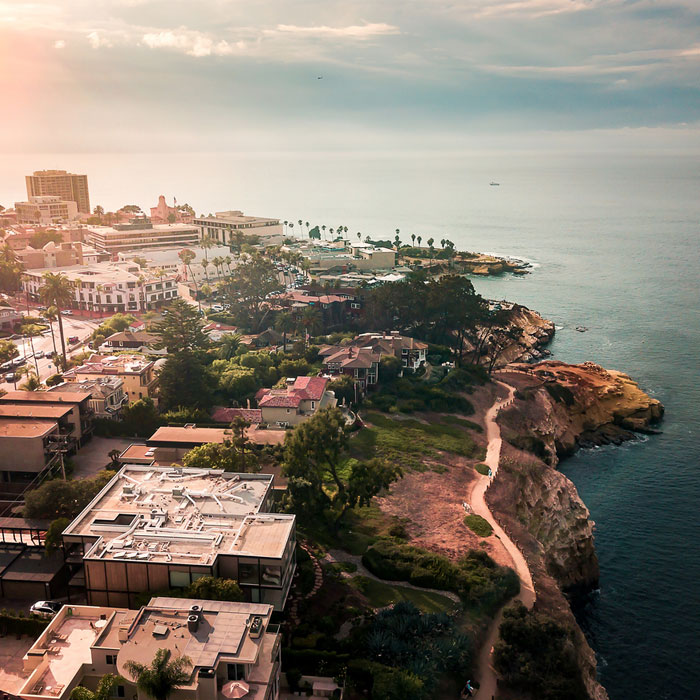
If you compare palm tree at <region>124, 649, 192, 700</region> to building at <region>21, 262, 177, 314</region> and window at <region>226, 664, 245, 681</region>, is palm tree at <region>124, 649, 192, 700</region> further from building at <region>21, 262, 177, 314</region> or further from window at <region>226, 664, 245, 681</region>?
building at <region>21, 262, 177, 314</region>

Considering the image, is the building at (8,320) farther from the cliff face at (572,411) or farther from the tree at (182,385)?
the cliff face at (572,411)

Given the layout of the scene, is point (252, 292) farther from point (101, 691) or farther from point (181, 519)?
point (101, 691)

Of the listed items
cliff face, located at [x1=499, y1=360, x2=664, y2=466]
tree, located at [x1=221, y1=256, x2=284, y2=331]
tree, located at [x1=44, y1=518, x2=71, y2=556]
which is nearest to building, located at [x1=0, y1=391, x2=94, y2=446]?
tree, located at [x1=44, y1=518, x2=71, y2=556]

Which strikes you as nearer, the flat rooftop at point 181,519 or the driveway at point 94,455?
the flat rooftop at point 181,519

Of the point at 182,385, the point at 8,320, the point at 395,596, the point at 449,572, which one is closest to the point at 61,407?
the point at 182,385

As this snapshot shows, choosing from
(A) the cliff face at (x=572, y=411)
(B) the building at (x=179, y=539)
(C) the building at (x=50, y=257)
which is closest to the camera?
(B) the building at (x=179, y=539)

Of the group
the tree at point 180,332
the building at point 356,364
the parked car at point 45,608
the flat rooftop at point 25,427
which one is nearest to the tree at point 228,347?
the tree at point 180,332
